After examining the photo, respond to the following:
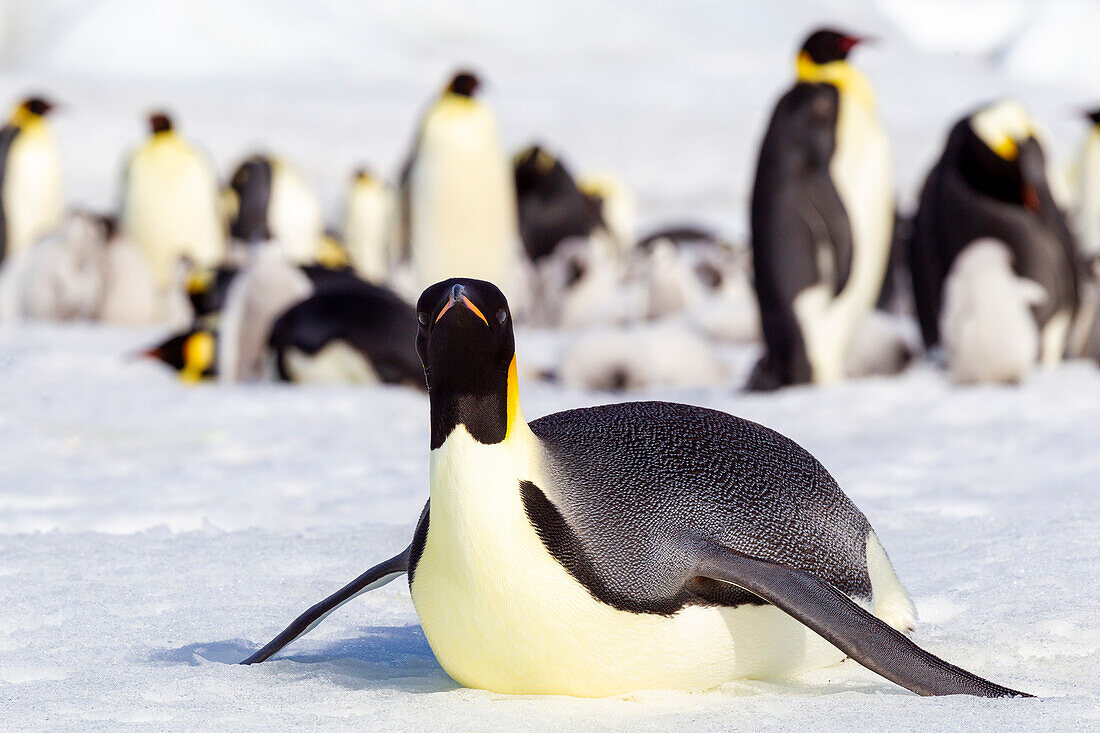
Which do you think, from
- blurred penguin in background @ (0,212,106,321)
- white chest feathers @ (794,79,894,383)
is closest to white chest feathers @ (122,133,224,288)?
blurred penguin in background @ (0,212,106,321)

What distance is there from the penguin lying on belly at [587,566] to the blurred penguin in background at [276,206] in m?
11.6

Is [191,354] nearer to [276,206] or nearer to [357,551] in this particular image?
[357,551]

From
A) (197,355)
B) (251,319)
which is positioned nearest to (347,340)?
(251,319)

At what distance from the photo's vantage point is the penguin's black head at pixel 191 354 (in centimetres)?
608

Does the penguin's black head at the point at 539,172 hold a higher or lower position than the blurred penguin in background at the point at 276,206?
higher

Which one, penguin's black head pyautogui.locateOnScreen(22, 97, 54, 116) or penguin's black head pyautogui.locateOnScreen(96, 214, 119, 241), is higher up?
penguin's black head pyautogui.locateOnScreen(22, 97, 54, 116)

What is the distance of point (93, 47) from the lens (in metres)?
41.8

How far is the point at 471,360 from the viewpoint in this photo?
150 cm

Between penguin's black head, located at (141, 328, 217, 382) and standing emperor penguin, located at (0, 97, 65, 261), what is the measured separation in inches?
250

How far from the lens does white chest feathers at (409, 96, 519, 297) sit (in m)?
8.12

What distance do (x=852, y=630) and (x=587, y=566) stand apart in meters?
0.30

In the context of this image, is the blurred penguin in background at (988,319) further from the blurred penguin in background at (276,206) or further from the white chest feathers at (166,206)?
the blurred penguin in background at (276,206)

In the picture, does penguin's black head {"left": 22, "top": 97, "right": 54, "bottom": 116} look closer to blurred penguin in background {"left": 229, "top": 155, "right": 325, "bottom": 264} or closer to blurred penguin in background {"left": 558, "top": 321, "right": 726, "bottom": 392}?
blurred penguin in background {"left": 229, "top": 155, "right": 325, "bottom": 264}

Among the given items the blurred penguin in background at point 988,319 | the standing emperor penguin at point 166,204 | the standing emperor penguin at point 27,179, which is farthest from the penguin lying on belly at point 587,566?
the standing emperor penguin at point 27,179
